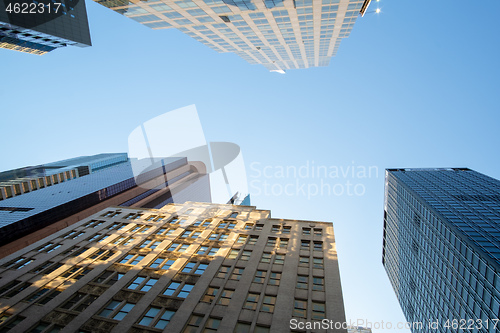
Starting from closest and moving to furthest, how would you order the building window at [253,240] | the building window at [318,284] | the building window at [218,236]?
1. the building window at [318,284]
2. the building window at [253,240]
3. the building window at [218,236]

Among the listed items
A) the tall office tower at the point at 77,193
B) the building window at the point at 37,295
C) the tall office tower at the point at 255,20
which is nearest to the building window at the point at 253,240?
the building window at the point at 37,295

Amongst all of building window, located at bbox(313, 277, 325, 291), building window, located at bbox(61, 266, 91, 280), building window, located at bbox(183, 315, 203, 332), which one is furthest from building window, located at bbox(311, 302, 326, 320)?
building window, located at bbox(61, 266, 91, 280)

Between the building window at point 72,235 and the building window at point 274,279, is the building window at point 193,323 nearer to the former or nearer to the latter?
the building window at point 274,279

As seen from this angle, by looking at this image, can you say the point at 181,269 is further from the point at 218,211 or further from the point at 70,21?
the point at 70,21

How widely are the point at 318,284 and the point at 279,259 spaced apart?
18.4ft

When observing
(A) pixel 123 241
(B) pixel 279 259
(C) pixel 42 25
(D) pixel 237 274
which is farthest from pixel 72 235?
(C) pixel 42 25

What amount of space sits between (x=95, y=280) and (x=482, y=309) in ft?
198

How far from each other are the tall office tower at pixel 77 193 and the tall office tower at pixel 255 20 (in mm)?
68302

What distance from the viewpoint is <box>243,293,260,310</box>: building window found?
2226cm

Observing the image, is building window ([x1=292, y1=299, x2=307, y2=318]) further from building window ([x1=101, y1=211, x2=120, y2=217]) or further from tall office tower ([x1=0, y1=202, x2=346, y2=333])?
Answer: building window ([x1=101, y1=211, x2=120, y2=217])

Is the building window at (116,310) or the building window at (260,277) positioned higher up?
the building window at (116,310)

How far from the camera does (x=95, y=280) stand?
87.7ft

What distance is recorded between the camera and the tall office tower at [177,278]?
21.0 m

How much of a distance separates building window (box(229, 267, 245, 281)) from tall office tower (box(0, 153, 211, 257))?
70.7 m
